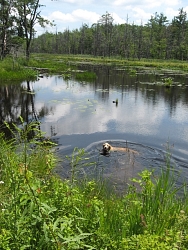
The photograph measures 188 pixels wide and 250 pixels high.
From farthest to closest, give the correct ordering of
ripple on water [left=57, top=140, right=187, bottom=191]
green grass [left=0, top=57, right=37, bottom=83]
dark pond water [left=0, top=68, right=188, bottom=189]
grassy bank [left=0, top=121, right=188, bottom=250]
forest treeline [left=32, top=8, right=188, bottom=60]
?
forest treeline [left=32, top=8, right=188, bottom=60]
green grass [left=0, top=57, right=37, bottom=83]
dark pond water [left=0, top=68, right=188, bottom=189]
ripple on water [left=57, top=140, right=187, bottom=191]
grassy bank [left=0, top=121, right=188, bottom=250]

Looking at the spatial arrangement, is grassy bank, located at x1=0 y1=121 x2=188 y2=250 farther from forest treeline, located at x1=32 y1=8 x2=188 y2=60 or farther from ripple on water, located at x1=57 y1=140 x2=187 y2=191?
forest treeline, located at x1=32 y1=8 x2=188 y2=60

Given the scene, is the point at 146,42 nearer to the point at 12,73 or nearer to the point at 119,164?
the point at 12,73

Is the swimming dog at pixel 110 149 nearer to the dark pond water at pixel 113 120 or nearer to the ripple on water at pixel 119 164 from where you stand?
the ripple on water at pixel 119 164

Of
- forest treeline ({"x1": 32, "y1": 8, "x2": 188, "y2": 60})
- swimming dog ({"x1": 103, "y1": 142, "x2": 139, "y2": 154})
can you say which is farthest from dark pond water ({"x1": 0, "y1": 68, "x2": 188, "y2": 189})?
forest treeline ({"x1": 32, "y1": 8, "x2": 188, "y2": 60})

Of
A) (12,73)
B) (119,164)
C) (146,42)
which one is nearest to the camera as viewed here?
(119,164)

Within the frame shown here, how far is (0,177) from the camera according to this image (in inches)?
174

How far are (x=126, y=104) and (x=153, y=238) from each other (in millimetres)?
13661

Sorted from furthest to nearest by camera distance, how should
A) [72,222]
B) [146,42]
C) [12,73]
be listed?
[146,42], [12,73], [72,222]

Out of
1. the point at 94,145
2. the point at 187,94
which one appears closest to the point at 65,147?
the point at 94,145

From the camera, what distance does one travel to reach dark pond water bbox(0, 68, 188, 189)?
7.89 m

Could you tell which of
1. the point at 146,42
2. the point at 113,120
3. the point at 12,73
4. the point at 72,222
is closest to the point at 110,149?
the point at 113,120

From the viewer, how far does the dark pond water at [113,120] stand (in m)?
7.89

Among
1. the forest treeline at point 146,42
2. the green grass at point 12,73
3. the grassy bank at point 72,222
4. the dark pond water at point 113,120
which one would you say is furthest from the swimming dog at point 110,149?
the forest treeline at point 146,42

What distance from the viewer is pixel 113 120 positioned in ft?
40.5
